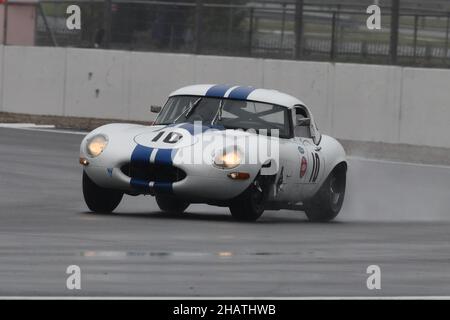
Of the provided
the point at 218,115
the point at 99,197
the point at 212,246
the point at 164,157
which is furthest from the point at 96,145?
the point at 212,246

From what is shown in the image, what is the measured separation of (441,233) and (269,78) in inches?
451

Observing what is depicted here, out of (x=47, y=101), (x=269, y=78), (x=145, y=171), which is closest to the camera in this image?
(x=145, y=171)

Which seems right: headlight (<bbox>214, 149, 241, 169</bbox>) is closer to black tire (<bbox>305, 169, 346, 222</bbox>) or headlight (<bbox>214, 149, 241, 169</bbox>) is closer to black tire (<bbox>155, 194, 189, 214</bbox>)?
black tire (<bbox>155, 194, 189, 214</bbox>)

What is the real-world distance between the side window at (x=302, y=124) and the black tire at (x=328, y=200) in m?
0.52

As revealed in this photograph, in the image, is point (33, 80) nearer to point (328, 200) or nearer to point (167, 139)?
point (328, 200)

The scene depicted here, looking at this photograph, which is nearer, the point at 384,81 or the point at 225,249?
the point at 225,249

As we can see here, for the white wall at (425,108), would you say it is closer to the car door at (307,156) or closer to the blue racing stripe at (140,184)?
the car door at (307,156)

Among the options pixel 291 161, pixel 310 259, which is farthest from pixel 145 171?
pixel 310 259

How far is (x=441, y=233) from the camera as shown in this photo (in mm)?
13430

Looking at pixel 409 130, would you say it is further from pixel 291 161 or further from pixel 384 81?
pixel 291 161

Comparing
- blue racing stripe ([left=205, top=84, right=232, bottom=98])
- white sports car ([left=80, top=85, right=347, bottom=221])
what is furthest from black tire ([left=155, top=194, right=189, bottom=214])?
blue racing stripe ([left=205, top=84, right=232, bottom=98])

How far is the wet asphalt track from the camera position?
9125 millimetres

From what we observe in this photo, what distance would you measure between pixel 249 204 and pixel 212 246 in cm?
194

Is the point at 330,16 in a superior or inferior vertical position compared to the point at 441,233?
superior
